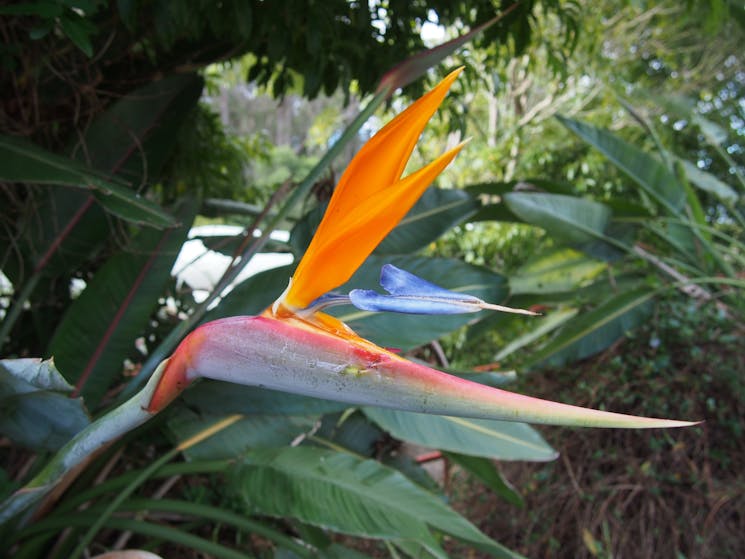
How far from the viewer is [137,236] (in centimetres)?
120

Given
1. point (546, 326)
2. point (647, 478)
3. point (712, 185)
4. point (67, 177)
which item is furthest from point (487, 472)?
point (712, 185)

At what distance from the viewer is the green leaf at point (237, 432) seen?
3.43 feet

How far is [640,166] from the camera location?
1910 millimetres

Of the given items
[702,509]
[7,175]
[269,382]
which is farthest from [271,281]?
[702,509]

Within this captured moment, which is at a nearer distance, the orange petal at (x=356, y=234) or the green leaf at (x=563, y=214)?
the orange petal at (x=356, y=234)

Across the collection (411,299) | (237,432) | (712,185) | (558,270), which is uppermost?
(712,185)

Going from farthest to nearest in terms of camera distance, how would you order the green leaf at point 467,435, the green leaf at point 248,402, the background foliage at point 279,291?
the green leaf at point 467,435
the green leaf at point 248,402
the background foliage at point 279,291

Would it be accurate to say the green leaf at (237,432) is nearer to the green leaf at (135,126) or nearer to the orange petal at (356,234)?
the green leaf at (135,126)

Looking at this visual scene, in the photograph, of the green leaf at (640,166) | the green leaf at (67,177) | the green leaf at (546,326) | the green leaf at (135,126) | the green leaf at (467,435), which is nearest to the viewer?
the green leaf at (67,177)

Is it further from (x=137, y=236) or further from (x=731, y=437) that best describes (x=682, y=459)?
(x=137, y=236)

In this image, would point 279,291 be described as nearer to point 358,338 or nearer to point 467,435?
point 467,435

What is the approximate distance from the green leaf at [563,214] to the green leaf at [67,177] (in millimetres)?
951

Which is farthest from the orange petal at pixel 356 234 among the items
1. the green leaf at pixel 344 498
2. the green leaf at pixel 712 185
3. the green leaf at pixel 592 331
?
the green leaf at pixel 712 185

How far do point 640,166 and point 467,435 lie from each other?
1.14m
